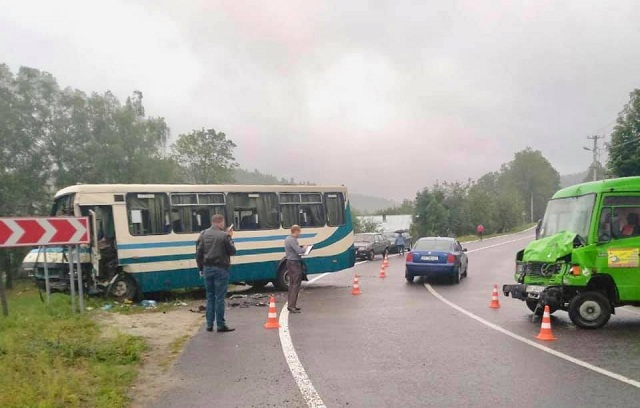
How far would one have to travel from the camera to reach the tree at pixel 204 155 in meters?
68.4

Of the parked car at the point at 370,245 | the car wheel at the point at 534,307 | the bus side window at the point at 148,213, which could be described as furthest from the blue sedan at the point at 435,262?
the parked car at the point at 370,245

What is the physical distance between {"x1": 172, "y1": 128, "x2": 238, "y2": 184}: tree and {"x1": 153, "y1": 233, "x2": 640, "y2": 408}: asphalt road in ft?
191

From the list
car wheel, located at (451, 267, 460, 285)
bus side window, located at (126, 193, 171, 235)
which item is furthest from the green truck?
bus side window, located at (126, 193, 171, 235)

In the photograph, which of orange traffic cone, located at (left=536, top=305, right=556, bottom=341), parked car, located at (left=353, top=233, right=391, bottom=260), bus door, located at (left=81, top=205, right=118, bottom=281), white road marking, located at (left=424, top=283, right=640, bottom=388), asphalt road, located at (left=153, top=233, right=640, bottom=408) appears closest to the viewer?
asphalt road, located at (left=153, top=233, right=640, bottom=408)

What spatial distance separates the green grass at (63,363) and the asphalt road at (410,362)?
68 cm

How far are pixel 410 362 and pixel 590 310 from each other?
4.55 metres

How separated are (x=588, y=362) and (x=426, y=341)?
7.84 ft

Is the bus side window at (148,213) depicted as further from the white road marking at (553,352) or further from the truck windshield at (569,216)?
the truck windshield at (569,216)

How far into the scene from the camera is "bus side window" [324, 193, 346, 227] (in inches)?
708

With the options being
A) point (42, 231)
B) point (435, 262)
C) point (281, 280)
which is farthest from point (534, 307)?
point (42, 231)

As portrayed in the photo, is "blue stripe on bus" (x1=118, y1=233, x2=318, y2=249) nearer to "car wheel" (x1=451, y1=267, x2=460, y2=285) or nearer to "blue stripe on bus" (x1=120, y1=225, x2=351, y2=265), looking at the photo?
"blue stripe on bus" (x1=120, y1=225, x2=351, y2=265)

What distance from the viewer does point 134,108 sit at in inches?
1971

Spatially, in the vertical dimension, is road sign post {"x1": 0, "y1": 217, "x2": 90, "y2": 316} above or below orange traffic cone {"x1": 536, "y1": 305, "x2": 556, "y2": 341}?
above

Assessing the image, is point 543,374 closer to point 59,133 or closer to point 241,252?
point 241,252
